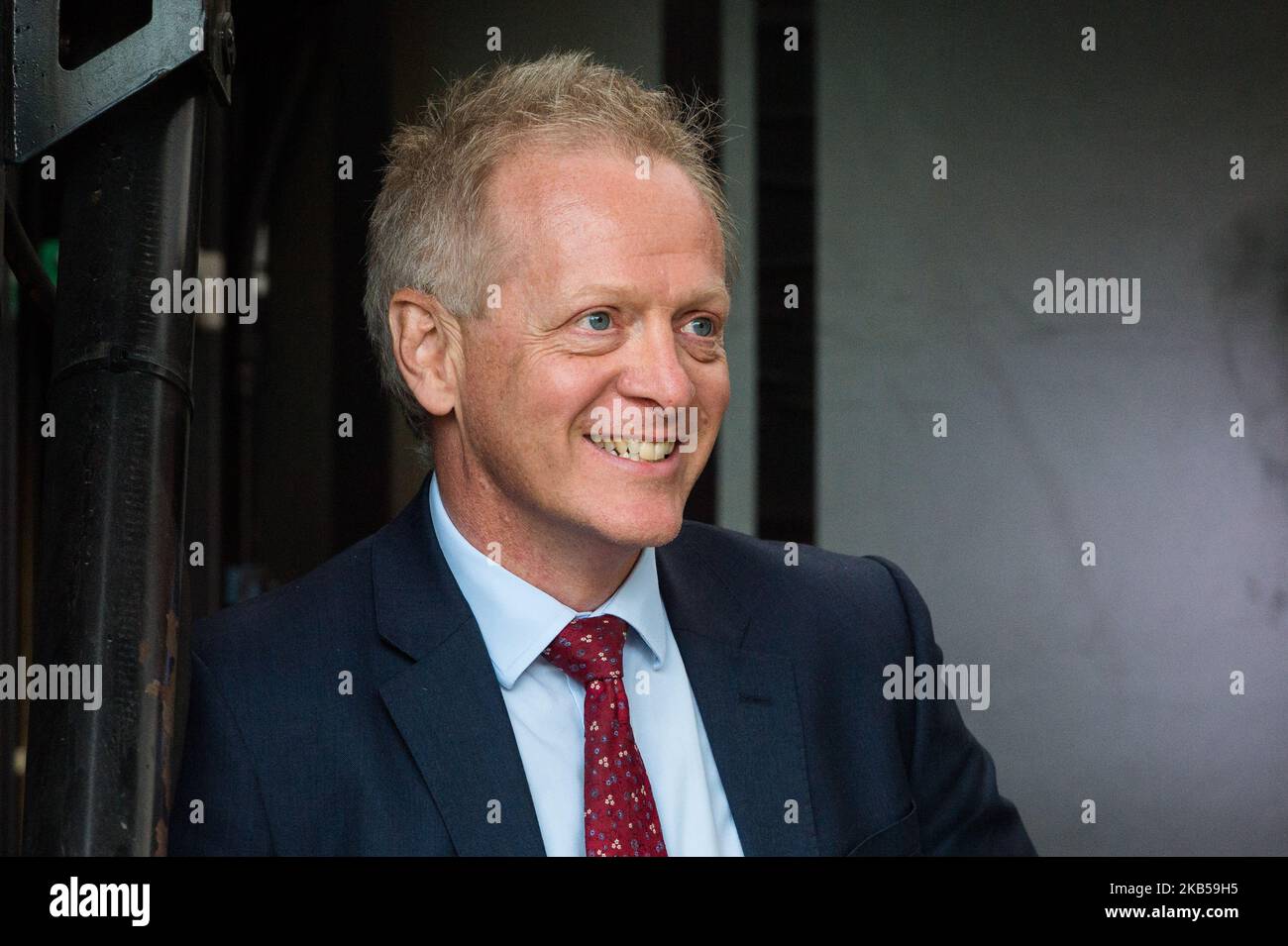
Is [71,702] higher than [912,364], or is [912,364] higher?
[912,364]

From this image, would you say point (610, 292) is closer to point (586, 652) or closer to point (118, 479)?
point (586, 652)

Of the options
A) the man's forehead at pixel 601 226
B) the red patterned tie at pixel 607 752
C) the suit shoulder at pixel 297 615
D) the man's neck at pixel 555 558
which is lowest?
the red patterned tie at pixel 607 752

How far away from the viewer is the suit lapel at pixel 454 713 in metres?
1.73

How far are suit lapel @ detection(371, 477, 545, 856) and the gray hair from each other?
0.39 meters

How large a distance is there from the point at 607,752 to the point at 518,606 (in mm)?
234

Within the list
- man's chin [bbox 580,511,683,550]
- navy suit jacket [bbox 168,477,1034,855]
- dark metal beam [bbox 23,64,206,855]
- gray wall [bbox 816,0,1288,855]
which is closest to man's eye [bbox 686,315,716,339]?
man's chin [bbox 580,511,683,550]

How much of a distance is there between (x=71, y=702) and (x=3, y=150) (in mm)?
622

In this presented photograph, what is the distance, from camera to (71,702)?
1.36 meters

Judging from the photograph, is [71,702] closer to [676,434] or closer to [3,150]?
[3,150]

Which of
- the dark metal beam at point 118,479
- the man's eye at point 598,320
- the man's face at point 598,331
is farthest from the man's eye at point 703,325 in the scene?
the dark metal beam at point 118,479

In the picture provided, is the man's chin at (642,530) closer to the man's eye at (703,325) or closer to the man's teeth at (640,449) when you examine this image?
the man's teeth at (640,449)

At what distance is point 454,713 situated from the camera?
178cm

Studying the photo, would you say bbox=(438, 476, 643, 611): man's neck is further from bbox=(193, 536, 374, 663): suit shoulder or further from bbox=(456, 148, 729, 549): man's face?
bbox=(193, 536, 374, 663): suit shoulder
